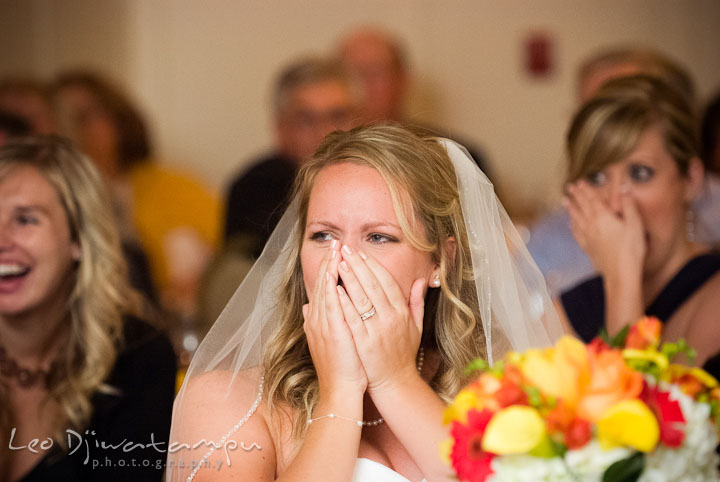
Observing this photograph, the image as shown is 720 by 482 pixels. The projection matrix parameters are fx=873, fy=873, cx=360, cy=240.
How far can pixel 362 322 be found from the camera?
196cm

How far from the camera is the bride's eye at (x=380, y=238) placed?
2.04m

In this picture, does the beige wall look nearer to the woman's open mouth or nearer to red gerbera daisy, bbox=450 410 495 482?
the woman's open mouth

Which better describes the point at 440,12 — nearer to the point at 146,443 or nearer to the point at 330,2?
the point at 330,2

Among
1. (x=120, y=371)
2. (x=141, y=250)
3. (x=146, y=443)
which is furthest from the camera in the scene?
(x=141, y=250)

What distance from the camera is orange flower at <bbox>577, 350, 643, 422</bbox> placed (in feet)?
4.34

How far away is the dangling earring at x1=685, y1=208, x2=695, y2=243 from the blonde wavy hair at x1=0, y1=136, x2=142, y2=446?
74.6 inches

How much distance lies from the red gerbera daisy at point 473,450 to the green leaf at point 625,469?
0.59 ft

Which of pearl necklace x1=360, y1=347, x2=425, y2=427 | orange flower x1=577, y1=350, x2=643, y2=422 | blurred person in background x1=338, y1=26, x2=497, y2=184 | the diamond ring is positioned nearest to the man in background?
blurred person in background x1=338, y1=26, x2=497, y2=184

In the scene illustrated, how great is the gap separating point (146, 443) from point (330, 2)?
407cm

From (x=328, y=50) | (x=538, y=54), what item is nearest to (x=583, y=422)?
(x=328, y=50)

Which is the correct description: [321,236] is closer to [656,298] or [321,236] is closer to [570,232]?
[656,298]

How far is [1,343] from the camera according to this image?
269cm

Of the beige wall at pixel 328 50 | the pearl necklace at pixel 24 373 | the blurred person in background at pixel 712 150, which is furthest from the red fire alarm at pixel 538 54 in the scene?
the pearl necklace at pixel 24 373

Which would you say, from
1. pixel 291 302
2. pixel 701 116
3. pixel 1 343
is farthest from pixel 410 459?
pixel 701 116
